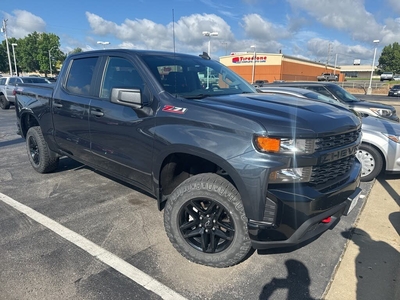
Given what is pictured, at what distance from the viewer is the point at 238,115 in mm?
2498

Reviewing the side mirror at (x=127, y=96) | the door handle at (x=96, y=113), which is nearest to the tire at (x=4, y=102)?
the door handle at (x=96, y=113)

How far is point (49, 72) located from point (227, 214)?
3254 inches

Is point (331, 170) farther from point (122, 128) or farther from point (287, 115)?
point (122, 128)

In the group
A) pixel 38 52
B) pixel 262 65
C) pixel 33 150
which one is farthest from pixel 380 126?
pixel 38 52

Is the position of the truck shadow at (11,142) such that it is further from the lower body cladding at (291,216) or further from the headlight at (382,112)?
the headlight at (382,112)

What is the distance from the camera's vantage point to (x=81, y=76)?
4113 millimetres

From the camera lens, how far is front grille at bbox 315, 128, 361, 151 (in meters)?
2.45

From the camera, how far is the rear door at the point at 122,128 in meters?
3.12

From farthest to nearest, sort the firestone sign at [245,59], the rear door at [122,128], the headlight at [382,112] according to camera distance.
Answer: the firestone sign at [245,59] → the headlight at [382,112] → the rear door at [122,128]

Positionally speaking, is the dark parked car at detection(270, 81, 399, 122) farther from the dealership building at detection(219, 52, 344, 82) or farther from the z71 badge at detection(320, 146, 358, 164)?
the dealership building at detection(219, 52, 344, 82)

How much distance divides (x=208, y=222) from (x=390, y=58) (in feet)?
368

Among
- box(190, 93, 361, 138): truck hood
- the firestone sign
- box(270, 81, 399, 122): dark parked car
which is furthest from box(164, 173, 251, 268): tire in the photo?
the firestone sign

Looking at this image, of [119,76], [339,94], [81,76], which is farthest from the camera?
[339,94]

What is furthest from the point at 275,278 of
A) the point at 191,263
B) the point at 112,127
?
the point at 112,127
